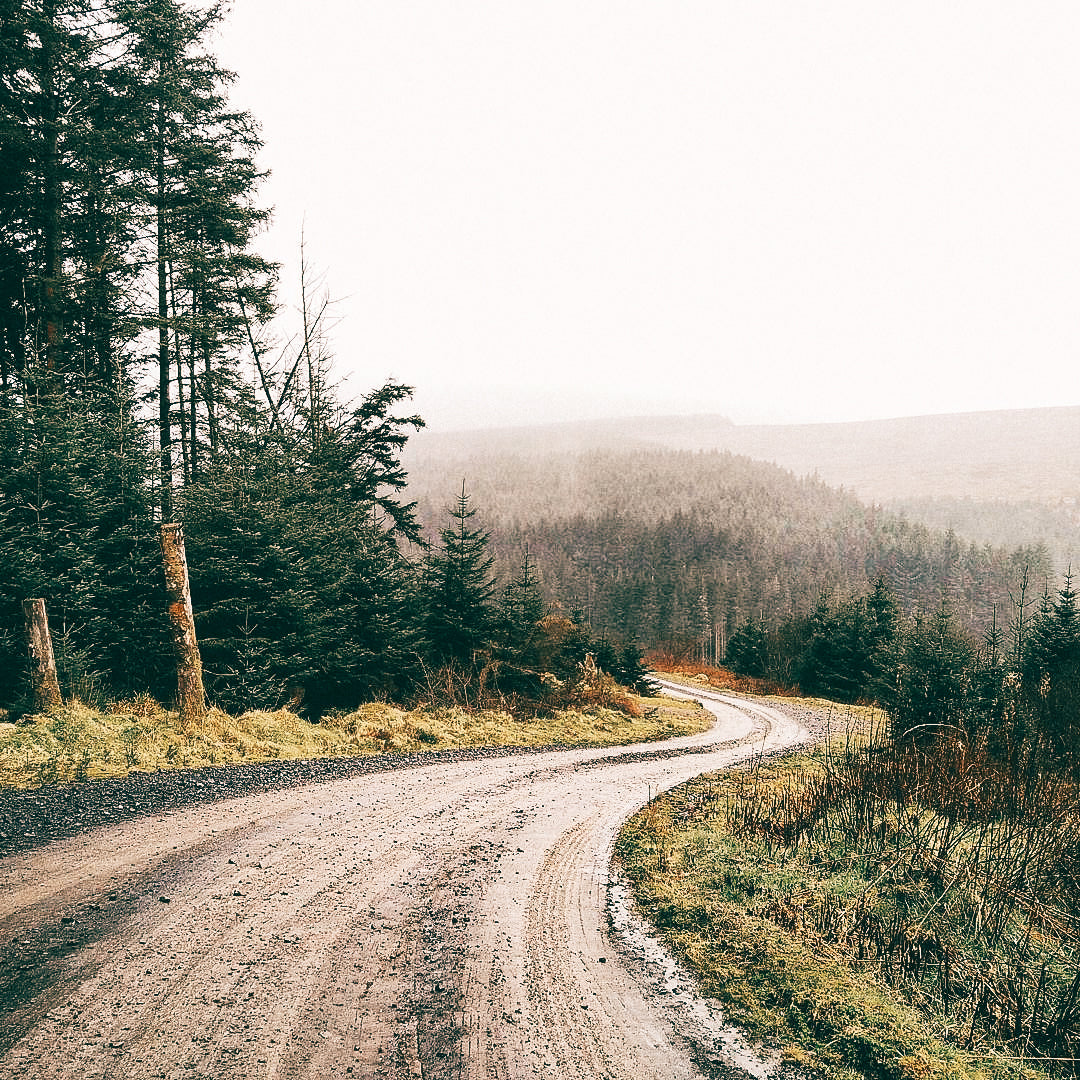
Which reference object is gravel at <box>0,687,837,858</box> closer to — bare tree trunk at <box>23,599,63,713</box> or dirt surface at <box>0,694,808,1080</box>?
dirt surface at <box>0,694,808,1080</box>

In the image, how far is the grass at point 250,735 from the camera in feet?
29.1

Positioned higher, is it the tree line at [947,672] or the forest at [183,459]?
the forest at [183,459]

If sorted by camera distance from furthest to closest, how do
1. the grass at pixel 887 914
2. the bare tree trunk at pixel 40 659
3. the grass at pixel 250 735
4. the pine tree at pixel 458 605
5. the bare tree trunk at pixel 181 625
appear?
the pine tree at pixel 458 605 < the bare tree trunk at pixel 181 625 < the bare tree trunk at pixel 40 659 < the grass at pixel 250 735 < the grass at pixel 887 914

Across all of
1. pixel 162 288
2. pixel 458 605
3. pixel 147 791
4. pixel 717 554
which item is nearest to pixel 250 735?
pixel 147 791

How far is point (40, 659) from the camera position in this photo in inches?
420

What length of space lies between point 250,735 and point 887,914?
401 inches

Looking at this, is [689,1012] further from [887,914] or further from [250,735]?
[250,735]

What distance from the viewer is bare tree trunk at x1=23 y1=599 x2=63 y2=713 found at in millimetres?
10570

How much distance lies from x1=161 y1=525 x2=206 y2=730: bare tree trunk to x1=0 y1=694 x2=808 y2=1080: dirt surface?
16.5 ft

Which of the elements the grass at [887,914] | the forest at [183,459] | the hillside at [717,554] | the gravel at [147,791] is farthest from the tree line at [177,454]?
the hillside at [717,554]

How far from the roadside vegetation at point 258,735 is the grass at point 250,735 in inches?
0.6

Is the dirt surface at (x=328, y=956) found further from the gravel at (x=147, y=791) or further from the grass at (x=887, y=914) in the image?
the grass at (x=887, y=914)

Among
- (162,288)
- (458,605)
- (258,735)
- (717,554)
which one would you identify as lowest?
(717,554)

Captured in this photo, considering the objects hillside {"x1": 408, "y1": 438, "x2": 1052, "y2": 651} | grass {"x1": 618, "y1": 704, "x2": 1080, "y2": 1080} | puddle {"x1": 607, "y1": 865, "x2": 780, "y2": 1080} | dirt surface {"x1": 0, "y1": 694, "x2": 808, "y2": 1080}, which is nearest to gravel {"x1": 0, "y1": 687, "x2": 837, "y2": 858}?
dirt surface {"x1": 0, "y1": 694, "x2": 808, "y2": 1080}
